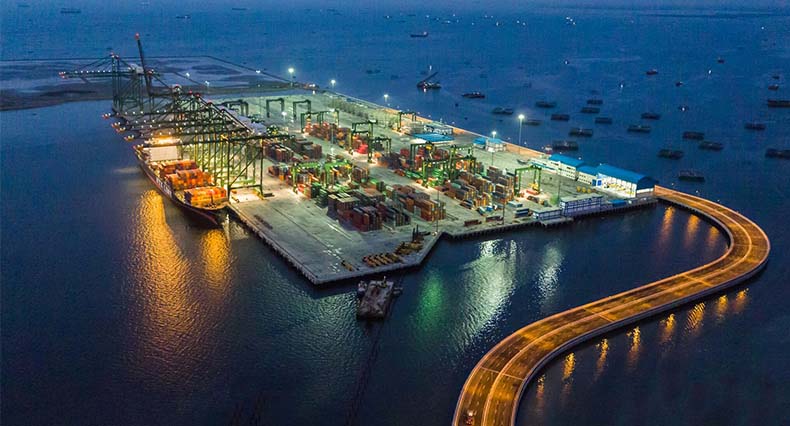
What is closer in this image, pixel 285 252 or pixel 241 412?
pixel 241 412

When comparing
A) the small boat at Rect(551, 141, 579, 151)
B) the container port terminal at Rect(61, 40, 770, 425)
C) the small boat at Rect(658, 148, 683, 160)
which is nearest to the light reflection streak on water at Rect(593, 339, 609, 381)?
the container port terminal at Rect(61, 40, 770, 425)

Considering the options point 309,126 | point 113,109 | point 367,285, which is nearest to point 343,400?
point 367,285

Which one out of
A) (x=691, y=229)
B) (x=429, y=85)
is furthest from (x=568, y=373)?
(x=429, y=85)

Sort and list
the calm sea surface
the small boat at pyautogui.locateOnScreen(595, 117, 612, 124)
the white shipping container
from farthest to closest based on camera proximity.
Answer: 1. the small boat at pyautogui.locateOnScreen(595, 117, 612, 124)
2. the white shipping container
3. the calm sea surface

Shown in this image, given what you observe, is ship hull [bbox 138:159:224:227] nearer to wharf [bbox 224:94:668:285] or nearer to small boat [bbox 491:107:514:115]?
wharf [bbox 224:94:668:285]

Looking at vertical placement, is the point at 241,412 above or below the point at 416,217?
below

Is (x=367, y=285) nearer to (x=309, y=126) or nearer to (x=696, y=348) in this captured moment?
(x=696, y=348)
